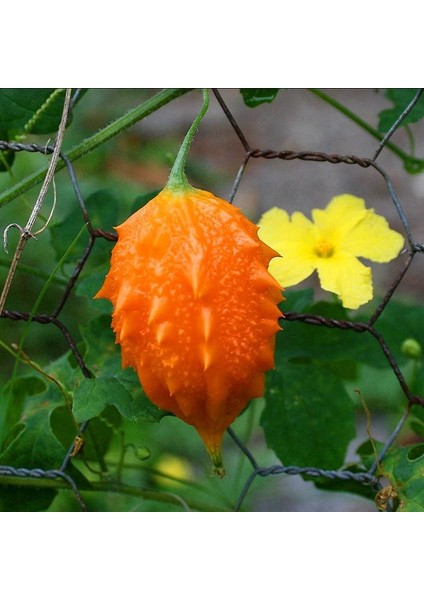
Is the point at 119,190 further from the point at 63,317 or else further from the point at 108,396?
the point at 108,396

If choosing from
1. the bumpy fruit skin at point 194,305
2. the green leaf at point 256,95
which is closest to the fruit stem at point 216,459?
the bumpy fruit skin at point 194,305

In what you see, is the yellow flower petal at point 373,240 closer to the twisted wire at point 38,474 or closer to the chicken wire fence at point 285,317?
the chicken wire fence at point 285,317

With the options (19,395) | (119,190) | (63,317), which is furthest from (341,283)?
(119,190)

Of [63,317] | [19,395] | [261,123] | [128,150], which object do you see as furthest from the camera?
[261,123]

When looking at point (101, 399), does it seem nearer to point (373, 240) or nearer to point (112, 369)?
point (112, 369)

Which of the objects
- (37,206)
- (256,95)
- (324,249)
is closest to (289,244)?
(324,249)

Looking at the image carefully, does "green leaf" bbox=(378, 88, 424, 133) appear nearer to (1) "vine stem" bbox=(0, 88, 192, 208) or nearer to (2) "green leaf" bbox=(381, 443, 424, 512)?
(1) "vine stem" bbox=(0, 88, 192, 208)

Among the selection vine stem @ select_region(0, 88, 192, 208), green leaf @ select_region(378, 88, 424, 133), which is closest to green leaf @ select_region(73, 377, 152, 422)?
vine stem @ select_region(0, 88, 192, 208)
